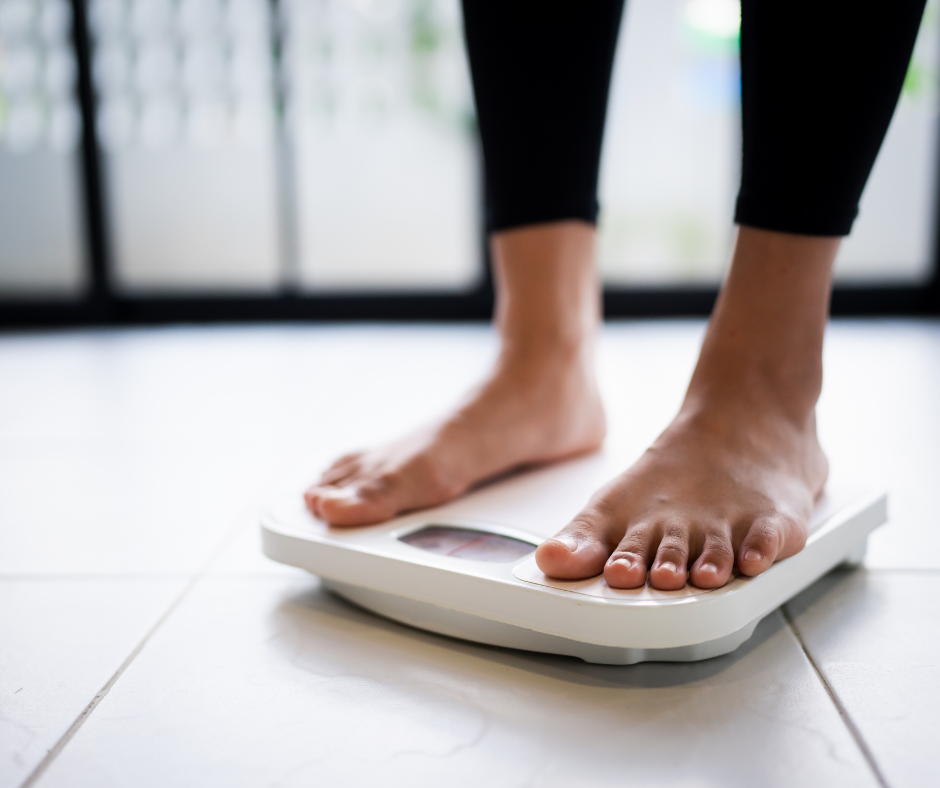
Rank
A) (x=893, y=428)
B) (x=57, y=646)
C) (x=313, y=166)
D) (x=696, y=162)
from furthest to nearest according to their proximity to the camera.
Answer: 1. (x=313, y=166)
2. (x=696, y=162)
3. (x=893, y=428)
4. (x=57, y=646)

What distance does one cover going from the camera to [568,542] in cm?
58

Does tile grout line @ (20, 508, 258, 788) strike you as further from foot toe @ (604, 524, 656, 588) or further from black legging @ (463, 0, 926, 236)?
black legging @ (463, 0, 926, 236)

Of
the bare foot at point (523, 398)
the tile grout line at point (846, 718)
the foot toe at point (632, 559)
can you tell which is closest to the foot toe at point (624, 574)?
the foot toe at point (632, 559)

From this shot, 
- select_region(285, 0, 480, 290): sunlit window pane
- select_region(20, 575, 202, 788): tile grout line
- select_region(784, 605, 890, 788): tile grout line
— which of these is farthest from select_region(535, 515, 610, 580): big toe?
select_region(285, 0, 480, 290): sunlit window pane

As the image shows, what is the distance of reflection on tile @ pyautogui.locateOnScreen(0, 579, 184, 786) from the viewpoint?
20.0 inches

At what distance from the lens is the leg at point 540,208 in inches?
34.4

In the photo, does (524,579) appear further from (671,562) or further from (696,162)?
(696,162)

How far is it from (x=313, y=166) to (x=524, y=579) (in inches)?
119

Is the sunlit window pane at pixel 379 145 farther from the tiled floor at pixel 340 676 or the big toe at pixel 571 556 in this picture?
the big toe at pixel 571 556

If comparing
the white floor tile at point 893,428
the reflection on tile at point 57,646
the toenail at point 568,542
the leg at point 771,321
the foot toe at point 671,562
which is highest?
the leg at point 771,321

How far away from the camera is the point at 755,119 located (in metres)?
0.70

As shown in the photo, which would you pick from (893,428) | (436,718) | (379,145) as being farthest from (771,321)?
(379,145)

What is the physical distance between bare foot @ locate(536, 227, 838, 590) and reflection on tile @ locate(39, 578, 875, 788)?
7 centimetres

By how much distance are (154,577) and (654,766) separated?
19.4 inches
